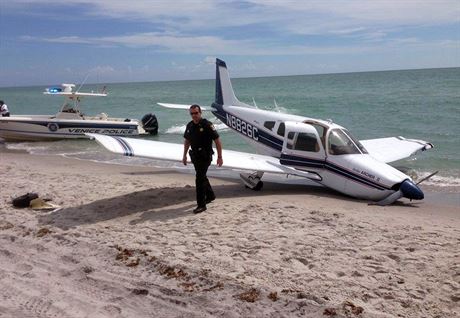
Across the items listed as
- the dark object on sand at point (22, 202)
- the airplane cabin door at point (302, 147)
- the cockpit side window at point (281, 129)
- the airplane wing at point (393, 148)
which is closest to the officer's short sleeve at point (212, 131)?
the airplane cabin door at point (302, 147)

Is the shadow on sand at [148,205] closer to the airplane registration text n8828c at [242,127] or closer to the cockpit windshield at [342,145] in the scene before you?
the cockpit windshield at [342,145]

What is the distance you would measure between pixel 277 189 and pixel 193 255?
5179 millimetres

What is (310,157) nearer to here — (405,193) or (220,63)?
(405,193)

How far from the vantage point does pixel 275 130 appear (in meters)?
11.1

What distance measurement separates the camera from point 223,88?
14.8m

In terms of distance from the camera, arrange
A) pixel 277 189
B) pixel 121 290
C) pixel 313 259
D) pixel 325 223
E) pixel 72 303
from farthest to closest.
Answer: pixel 277 189
pixel 325 223
pixel 313 259
pixel 121 290
pixel 72 303

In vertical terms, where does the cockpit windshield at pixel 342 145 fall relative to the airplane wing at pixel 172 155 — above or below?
above

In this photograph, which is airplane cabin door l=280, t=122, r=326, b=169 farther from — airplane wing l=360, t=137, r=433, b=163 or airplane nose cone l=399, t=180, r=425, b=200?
airplane wing l=360, t=137, r=433, b=163

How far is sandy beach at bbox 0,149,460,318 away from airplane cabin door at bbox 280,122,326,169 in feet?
3.99

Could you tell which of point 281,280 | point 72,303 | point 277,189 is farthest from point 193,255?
point 277,189

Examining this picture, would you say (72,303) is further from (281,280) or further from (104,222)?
(104,222)

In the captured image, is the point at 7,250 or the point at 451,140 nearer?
the point at 7,250

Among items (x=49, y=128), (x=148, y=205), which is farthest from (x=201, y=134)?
(x=49, y=128)

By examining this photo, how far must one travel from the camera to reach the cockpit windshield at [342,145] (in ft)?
31.7
